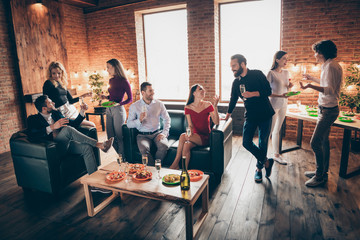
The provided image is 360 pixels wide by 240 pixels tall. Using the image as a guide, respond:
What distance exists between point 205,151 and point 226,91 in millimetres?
3235

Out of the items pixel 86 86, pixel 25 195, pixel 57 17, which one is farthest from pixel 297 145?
pixel 57 17

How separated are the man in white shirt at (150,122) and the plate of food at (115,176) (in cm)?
86

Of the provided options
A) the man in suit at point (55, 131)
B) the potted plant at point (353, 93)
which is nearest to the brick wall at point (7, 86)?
the man in suit at point (55, 131)

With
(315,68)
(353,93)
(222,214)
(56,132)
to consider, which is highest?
(315,68)

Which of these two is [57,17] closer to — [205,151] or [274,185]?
[205,151]

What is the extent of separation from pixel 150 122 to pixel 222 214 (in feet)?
5.37

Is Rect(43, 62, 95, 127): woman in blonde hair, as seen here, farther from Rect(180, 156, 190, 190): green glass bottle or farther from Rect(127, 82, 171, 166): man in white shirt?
Rect(180, 156, 190, 190): green glass bottle

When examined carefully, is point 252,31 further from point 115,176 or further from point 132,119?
point 115,176

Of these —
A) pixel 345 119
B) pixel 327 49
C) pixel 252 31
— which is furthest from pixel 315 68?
pixel 327 49

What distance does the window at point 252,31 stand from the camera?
543cm

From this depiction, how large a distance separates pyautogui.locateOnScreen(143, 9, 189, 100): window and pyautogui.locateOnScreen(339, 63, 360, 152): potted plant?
3.43 meters

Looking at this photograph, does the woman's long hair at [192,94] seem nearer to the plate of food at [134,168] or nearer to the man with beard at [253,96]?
the man with beard at [253,96]

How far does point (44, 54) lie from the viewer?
5535 millimetres

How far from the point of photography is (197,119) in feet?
11.1
